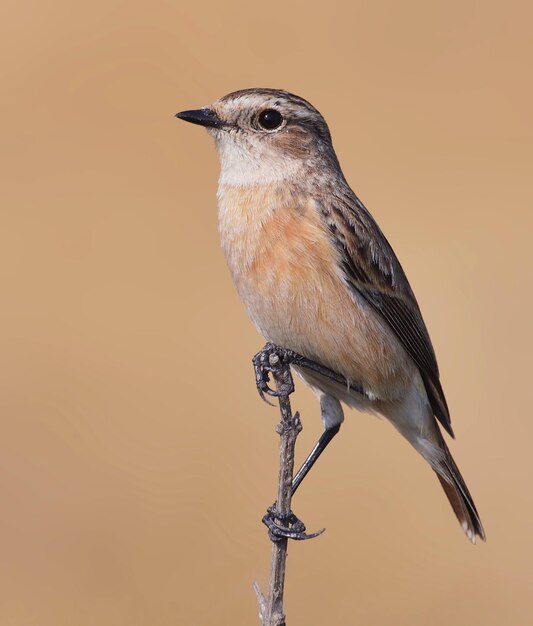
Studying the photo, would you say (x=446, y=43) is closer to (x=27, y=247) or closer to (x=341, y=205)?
(x=27, y=247)

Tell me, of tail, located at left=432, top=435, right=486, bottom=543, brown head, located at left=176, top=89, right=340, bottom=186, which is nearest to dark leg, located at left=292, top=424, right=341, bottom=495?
tail, located at left=432, top=435, right=486, bottom=543

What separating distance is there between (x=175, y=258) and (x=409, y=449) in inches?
114

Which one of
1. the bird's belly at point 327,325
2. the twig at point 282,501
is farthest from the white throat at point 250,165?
the twig at point 282,501

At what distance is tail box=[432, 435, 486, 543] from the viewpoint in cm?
628

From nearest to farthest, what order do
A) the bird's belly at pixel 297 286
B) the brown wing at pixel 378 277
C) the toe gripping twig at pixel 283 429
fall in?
1. the toe gripping twig at pixel 283 429
2. the bird's belly at pixel 297 286
3. the brown wing at pixel 378 277

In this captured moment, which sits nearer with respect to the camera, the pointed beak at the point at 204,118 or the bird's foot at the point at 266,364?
the bird's foot at the point at 266,364

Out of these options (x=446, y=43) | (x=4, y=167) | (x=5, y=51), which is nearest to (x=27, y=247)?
(x=4, y=167)

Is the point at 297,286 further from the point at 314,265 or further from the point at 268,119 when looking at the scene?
the point at 268,119

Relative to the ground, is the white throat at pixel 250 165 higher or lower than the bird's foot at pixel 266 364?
higher

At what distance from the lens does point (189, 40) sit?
502 inches

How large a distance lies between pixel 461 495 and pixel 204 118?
2.49 m

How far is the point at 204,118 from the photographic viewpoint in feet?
18.6

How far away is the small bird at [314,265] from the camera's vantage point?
17.5ft

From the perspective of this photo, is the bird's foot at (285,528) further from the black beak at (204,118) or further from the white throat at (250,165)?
the black beak at (204,118)
